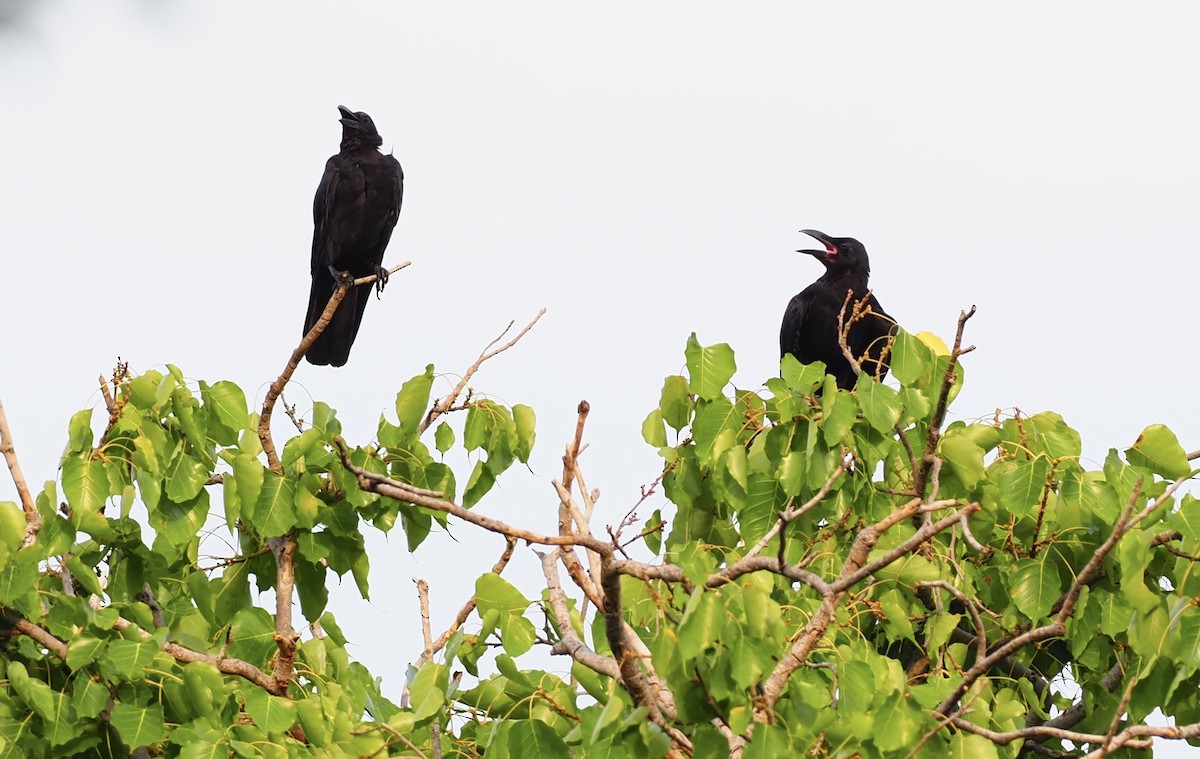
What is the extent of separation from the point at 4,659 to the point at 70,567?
32cm

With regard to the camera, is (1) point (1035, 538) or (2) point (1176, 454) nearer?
(2) point (1176, 454)

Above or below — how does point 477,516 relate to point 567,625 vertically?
above

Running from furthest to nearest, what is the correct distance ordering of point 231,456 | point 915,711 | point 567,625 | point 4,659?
point 231,456, point 4,659, point 567,625, point 915,711

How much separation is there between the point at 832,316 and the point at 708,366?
3.91 metres

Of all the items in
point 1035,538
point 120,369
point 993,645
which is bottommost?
point 993,645

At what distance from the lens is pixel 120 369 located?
14.9ft

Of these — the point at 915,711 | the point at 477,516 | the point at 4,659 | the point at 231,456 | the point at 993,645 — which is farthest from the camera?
the point at 993,645

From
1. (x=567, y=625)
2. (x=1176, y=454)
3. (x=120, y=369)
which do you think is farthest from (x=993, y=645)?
(x=120, y=369)

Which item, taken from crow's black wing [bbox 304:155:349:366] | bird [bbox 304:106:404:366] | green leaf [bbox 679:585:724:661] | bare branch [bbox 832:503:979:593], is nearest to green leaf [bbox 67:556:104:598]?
green leaf [bbox 679:585:724:661]

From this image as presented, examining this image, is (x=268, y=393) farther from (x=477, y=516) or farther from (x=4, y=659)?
(x=477, y=516)

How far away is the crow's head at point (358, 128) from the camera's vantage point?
9266 millimetres

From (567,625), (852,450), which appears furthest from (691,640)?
(852,450)

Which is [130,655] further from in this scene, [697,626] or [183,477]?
[697,626]

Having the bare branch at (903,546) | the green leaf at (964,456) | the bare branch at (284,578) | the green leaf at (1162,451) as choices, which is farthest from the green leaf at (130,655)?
the green leaf at (1162,451)
